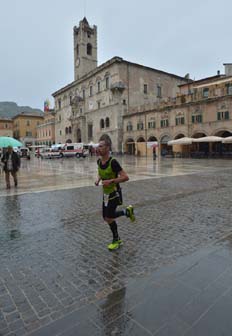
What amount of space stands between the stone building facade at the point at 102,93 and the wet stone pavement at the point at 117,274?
128ft

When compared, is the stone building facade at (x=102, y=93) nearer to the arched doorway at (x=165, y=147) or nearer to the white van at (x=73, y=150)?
the arched doorway at (x=165, y=147)

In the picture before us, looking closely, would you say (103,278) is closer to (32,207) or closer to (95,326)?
(95,326)

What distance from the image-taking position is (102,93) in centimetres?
4938

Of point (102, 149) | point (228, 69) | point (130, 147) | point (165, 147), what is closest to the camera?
point (102, 149)

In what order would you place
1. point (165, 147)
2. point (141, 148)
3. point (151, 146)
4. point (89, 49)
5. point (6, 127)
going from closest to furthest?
point (151, 146), point (165, 147), point (141, 148), point (89, 49), point (6, 127)

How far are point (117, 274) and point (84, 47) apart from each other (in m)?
64.0

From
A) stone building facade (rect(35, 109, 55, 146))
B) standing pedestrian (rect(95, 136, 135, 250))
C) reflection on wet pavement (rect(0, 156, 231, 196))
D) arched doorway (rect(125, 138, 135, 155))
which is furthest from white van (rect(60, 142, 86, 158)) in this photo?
standing pedestrian (rect(95, 136, 135, 250))

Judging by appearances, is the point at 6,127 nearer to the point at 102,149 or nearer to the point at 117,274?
the point at 102,149

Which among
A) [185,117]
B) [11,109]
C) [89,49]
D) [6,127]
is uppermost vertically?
[11,109]

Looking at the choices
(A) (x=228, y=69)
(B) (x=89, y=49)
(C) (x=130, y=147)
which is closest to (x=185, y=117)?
(C) (x=130, y=147)

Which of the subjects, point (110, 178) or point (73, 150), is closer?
point (110, 178)

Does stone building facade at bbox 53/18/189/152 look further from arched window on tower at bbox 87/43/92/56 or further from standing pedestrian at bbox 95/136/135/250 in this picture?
standing pedestrian at bbox 95/136/135/250

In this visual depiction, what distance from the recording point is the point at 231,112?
30.0 m

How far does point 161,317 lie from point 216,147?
35062 mm
